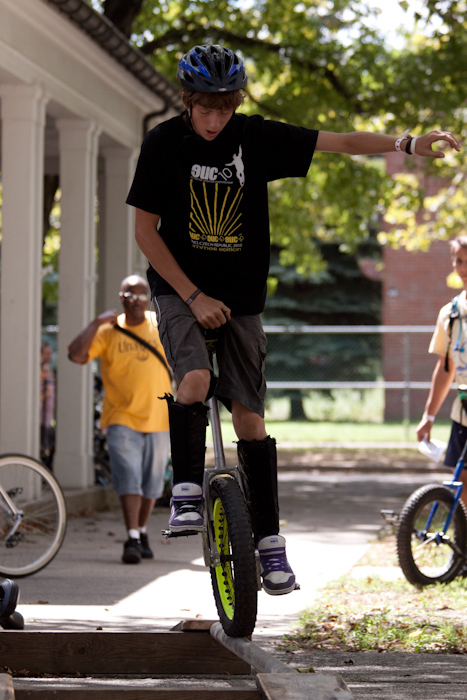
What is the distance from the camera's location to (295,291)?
125 ft

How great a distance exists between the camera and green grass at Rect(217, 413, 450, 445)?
24.5 metres

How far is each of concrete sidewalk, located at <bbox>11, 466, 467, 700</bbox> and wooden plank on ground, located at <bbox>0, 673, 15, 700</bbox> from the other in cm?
150

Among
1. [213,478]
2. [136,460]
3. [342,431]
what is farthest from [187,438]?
[342,431]

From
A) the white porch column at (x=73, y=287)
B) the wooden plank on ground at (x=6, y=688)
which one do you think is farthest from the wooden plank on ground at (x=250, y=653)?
the white porch column at (x=73, y=287)

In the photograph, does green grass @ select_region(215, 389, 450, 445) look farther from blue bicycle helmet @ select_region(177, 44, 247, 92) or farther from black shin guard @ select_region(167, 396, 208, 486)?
blue bicycle helmet @ select_region(177, 44, 247, 92)

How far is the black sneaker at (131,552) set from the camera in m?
8.36

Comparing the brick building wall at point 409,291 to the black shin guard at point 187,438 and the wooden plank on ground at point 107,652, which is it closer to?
the wooden plank on ground at point 107,652

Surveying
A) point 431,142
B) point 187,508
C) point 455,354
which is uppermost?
point 431,142

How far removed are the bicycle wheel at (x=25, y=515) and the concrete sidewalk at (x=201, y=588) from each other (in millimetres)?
160

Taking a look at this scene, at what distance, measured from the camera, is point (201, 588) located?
284 inches

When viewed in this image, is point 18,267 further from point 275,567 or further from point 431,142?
point 431,142

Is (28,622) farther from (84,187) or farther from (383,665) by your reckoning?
(84,187)

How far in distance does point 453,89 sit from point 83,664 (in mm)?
A: 14270

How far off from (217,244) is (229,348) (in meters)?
0.40
